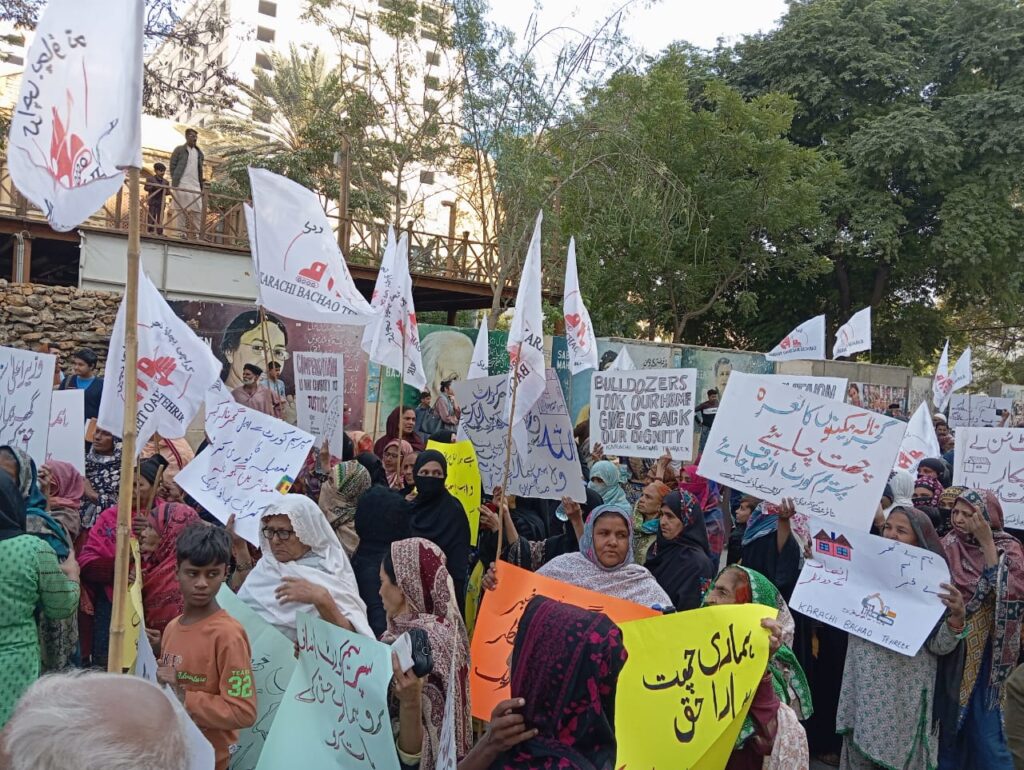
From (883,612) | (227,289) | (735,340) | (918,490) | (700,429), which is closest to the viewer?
→ (883,612)

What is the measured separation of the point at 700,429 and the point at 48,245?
1183 cm

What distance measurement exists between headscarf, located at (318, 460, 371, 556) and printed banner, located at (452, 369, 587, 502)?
81 centimetres

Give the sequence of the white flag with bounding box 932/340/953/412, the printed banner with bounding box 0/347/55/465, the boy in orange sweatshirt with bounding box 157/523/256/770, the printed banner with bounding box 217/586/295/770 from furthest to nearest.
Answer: the white flag with bounding box 932/340/953/412 < the printed banner with bounding box 0/347/55/465 < the printed banner with bounding box 217/586/295/770 < the boy in orange sweatshirt with bounding box 157/523/256/770

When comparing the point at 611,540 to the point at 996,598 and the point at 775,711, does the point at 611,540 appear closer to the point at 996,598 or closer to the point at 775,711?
the point at 775,711

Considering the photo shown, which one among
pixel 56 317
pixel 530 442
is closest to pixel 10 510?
pixel 530 442

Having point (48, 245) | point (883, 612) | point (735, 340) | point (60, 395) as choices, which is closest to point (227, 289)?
point (48, 245)

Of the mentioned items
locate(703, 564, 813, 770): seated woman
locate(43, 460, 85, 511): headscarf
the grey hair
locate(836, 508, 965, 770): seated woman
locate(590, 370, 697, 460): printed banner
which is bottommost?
locate(836, 508, 965, 770): seated woman

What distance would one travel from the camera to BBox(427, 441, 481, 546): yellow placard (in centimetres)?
591

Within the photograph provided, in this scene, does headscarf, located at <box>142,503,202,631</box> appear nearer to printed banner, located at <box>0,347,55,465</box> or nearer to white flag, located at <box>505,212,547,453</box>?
printed banner, located at <box>0,347,55,465</box>

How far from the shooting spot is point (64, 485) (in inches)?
190

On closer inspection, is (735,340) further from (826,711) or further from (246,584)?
(246,584)

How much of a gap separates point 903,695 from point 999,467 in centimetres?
265

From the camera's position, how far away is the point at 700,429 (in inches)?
710

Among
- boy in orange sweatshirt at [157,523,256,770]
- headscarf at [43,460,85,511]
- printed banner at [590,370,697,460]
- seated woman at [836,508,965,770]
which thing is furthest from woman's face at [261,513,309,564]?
printed banner at [590,370,697,460]
